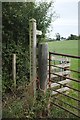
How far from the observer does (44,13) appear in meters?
5.21

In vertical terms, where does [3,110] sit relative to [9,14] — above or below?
below

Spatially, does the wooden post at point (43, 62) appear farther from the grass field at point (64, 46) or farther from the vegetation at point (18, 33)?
the grass field at point (64, 46)

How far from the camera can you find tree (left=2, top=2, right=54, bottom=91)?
491 centimetres

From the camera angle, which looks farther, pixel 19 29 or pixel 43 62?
pixel 19 29

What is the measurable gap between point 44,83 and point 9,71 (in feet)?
5.20

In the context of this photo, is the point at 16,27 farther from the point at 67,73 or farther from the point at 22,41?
the point at 67,73

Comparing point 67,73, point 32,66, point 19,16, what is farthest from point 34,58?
point 67,73

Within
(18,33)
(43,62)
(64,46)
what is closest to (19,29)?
(18,33)

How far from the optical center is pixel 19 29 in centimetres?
515

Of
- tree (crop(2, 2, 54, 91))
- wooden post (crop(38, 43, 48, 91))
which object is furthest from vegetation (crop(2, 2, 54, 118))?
wooden post (crop(38, 43, 48, 91))

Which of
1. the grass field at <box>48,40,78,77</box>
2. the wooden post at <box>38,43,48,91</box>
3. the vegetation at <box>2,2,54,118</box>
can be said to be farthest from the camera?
the grass field at <box>48,40,78,77</box>

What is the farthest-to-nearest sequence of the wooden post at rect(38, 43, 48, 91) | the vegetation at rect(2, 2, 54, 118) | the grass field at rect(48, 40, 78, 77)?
the grass field at rect(48, 40, 78, 77) < the vegetation at rect(2, 2, 54, 118) < the wooden post at rect(38, 43, 48, 91)

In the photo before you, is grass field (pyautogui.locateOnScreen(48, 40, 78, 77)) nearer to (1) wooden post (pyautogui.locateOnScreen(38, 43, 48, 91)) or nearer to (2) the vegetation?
(2) the vegetation

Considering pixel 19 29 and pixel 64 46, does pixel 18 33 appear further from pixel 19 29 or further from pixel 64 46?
pixel 64 46
